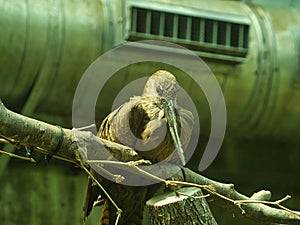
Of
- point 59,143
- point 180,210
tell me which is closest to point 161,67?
point 180,210

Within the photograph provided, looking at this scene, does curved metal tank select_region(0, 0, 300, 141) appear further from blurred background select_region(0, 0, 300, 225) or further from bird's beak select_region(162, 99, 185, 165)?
bird's beak select_region(162, 99, 185, 165)

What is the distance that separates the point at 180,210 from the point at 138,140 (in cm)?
30

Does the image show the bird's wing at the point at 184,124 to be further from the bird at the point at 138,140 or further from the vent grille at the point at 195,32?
the vent grille at the point at 195,32

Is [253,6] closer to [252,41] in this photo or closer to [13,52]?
[252,41]

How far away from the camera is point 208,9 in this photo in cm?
396

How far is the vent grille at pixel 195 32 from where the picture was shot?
148 inches

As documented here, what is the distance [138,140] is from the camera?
220 centimetres

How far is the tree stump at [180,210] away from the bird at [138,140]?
0.16 meters

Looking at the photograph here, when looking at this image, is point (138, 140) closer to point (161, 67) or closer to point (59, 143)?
point (59, 143)

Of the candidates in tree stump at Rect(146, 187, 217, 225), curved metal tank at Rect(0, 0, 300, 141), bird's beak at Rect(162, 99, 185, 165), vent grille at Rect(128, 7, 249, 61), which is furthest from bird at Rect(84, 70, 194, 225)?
vent grille at Rect(128, 7, 249, 61)

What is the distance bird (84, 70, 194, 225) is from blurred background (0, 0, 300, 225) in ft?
4.56

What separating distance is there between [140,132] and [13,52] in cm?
147

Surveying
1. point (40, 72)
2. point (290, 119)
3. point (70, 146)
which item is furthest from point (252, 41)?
point (70, 146)

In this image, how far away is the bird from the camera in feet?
7.14
